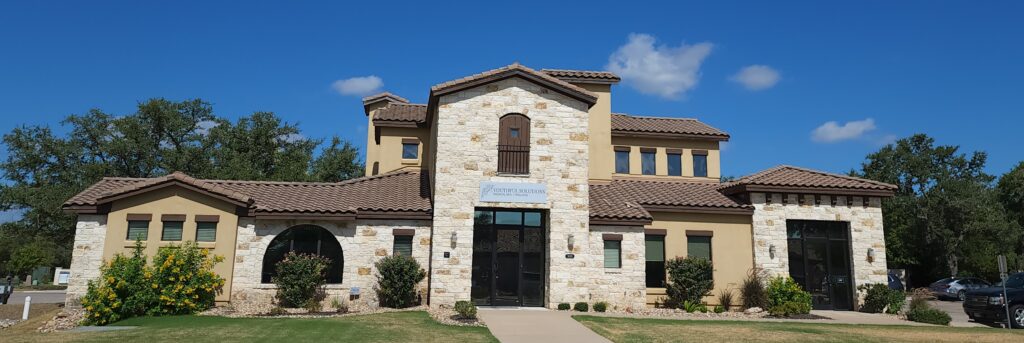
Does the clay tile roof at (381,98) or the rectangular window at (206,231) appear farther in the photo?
the clay tile roof at (381,98)

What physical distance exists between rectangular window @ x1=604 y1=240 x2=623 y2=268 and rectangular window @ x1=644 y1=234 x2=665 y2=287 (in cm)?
146

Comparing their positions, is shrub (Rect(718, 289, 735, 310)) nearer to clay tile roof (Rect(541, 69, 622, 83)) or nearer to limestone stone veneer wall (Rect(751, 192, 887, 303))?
limestone stone veneer wall (Rect(751, 192, 887, 303))

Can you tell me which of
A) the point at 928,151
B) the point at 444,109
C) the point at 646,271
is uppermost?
the point at 928,151

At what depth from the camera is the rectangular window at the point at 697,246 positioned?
2091 centimetres

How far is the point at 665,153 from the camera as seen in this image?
84.2ft

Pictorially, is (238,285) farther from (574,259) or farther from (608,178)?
(608,178)

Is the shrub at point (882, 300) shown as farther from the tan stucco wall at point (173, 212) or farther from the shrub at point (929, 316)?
the tan stucco wall at point (173, 212)

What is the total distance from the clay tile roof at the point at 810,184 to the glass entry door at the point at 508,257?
25.2 ft

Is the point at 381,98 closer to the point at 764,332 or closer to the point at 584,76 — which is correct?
the point at 584,76

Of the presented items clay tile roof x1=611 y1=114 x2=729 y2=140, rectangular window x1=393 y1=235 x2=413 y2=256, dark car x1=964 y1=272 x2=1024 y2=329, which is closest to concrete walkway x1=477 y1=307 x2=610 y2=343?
rectangular window x1=393 y1=235 x2=413 y2=256

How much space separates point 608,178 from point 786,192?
6.49 m

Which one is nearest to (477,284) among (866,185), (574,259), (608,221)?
(574,259)

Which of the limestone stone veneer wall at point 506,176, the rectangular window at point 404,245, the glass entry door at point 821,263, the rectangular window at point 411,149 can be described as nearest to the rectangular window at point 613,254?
the limestone stone veneer wall at point 506,176

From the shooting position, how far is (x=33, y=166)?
38.9m
